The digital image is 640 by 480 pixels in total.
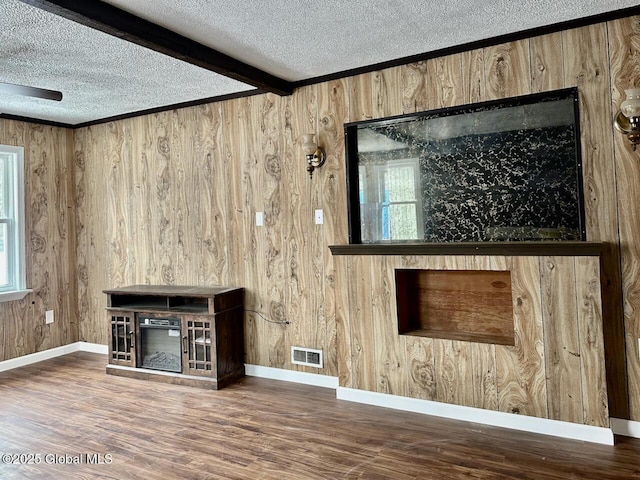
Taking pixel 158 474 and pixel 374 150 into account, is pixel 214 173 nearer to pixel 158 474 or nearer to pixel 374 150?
pixel 374 150

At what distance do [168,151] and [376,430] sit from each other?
10.9 feet

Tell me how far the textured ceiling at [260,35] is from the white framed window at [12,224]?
1.35 metres

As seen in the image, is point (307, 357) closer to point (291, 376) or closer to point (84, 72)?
point (291, 376)

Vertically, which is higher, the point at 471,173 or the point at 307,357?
the point at 471,173

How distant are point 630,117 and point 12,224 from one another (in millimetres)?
5426

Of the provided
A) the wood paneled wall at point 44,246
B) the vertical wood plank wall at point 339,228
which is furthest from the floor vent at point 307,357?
the wood paneled wall at point 44,246

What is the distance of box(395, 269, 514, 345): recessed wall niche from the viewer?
3086 mm

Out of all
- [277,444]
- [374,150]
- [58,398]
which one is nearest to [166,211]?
[58,398]

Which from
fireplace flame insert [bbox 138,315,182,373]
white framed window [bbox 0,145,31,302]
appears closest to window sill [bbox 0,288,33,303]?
white framed window [bbox 0,145,31,302]

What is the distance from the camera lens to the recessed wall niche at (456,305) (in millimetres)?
3086

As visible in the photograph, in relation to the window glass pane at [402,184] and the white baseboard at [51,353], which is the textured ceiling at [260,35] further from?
the white baseboard at [51,353]

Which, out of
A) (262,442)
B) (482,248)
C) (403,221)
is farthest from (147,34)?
(262,442)

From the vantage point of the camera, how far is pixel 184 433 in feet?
9.48

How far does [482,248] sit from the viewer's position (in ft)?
9.32
